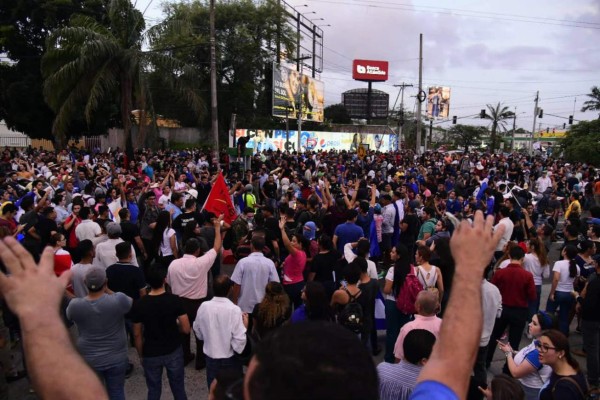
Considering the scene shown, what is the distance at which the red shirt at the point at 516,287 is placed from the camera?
5395mm

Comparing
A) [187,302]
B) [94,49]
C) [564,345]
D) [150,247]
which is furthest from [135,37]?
[564,345]

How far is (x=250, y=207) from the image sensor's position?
9.79 meters

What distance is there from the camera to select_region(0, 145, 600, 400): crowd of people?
126 cm

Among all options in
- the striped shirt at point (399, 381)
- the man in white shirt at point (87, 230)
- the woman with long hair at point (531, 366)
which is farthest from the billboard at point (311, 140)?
the striped shirt at point (399, 381)

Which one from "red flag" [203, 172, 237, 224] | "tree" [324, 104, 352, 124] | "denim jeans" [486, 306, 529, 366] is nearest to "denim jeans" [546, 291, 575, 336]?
"denim jeans" [486, 306, 529, 366]

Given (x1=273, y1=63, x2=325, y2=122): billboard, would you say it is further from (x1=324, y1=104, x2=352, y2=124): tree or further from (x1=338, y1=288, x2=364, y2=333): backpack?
(x1=338, y1=288, x2=364, y2=333): backpack

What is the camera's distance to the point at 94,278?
12.9 ft

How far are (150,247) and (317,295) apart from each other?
13.2 feet

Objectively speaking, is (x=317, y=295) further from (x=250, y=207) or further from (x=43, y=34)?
(x=43, y=34)

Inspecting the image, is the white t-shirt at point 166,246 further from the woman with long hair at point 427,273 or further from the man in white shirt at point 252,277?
the woman with long hair at point 427,273

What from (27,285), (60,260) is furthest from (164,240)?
(27,285)

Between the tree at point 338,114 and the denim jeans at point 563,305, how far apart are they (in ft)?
197

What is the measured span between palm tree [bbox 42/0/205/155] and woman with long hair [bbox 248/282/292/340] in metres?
16.8

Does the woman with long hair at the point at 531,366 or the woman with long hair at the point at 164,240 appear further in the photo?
the woman with long hair at the point at 164,240
